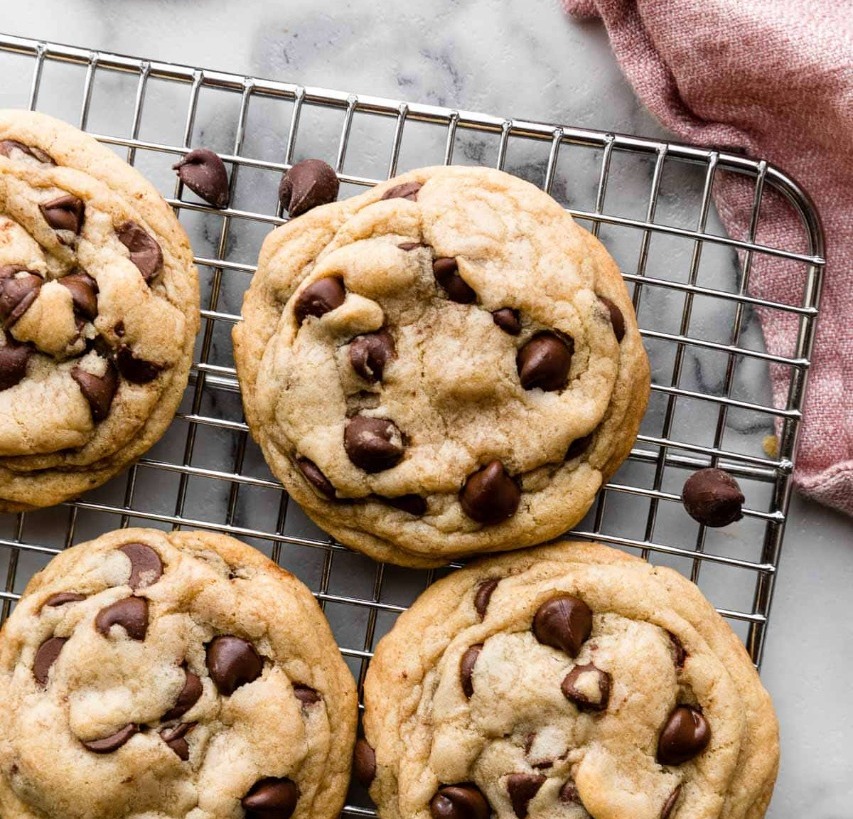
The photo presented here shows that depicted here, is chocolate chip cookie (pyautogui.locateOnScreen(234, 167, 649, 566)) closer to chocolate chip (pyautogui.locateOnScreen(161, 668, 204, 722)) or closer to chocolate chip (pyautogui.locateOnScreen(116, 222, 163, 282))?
chocolate chip (pyautogui.locateOnScreen(116, 222, 163, 282))

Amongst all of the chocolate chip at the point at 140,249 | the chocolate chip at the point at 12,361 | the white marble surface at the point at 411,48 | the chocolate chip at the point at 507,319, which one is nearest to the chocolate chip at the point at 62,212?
the chocolate chip at the point at 140,249

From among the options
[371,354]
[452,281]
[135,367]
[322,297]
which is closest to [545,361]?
[452,281]

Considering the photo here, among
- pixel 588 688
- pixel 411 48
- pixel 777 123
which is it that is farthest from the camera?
pixel 411 48

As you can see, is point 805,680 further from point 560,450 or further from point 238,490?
point 238,490

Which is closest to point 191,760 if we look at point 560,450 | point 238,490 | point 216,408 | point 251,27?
point 238,490

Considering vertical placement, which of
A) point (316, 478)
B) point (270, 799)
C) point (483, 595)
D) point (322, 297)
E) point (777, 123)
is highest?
point (777, 123)

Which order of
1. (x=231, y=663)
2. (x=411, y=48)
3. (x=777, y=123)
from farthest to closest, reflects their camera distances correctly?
1. (x=411, y=48)
2. (x=777, y=123)
3. (x=231, y=663)

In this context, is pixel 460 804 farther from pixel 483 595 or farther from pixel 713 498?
pixel 713 498
